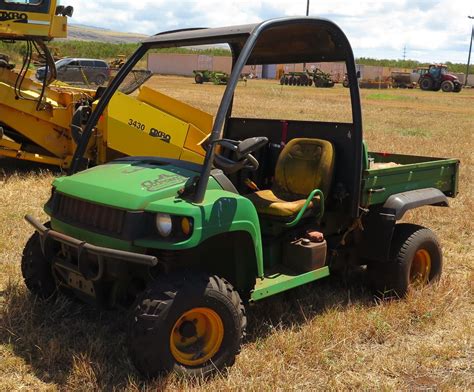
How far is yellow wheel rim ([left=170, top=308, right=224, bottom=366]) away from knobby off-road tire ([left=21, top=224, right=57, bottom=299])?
1148 mm

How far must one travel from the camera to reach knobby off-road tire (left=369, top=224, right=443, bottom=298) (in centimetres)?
401

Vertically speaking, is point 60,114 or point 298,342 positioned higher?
point 60,114

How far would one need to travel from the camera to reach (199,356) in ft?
9.75

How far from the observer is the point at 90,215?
10.2 ft

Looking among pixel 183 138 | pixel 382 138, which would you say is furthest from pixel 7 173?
pixel 382 138

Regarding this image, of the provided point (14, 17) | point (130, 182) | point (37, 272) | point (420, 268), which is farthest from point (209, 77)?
point (130, 182)

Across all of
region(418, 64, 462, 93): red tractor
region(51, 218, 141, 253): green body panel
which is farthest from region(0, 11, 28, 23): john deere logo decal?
region(418, 64, 462, 93): red tractor

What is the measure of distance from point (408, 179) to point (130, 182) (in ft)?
6.63

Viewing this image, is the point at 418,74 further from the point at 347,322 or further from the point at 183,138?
the point at 347,322

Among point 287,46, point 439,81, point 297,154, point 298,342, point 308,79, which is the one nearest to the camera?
point 298,342

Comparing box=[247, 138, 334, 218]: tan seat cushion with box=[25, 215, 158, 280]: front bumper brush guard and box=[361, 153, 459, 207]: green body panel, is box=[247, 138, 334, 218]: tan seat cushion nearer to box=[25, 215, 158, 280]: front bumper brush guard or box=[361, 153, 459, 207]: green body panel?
box=[361, 153, 459, 207]: green body panel

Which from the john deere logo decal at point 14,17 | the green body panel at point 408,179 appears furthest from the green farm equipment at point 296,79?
the green body panel at point 408,179

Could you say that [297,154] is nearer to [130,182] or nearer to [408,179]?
[408,179]

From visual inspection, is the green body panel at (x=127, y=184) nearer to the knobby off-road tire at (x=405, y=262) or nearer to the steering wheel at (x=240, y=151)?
the steering wheel at (x=240, y=151)
